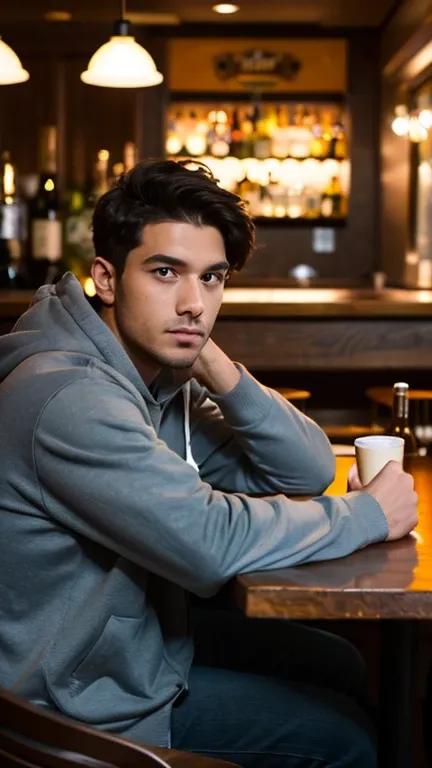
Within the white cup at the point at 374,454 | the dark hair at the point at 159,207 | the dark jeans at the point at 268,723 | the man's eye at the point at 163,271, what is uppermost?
the dark hair at the point at 159,207

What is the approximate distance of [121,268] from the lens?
1632 mm

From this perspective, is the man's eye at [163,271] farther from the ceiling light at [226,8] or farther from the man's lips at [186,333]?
the ceiling light at [226,8]

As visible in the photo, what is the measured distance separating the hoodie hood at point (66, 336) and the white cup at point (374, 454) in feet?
1.29

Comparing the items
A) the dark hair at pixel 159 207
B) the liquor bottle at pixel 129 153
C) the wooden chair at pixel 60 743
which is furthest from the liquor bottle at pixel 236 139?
the wooden chair at pixel 60 743

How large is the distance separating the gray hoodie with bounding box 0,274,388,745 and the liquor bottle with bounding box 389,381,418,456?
2.02 ft

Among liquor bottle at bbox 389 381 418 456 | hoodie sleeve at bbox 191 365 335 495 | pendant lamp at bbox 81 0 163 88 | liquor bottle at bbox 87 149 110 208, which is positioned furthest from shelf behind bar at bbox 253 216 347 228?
hoodie sleeve at bbox 191 365 335 495

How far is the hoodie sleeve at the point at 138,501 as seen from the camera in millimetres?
1369

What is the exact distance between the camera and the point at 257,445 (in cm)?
187

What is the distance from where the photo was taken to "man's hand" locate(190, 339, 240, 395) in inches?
72.5

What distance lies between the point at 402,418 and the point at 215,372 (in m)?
0.54

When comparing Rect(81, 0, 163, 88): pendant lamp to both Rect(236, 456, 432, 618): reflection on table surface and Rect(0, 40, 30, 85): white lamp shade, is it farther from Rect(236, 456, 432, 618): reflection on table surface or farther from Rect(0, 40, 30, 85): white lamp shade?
Rect(236, 456, 432, 618): reflection on table surface

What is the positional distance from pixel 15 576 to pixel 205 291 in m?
0.49

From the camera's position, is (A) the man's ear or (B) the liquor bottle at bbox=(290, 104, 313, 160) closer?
(A) the man's ear

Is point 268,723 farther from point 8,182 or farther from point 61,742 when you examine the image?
point 8,182
